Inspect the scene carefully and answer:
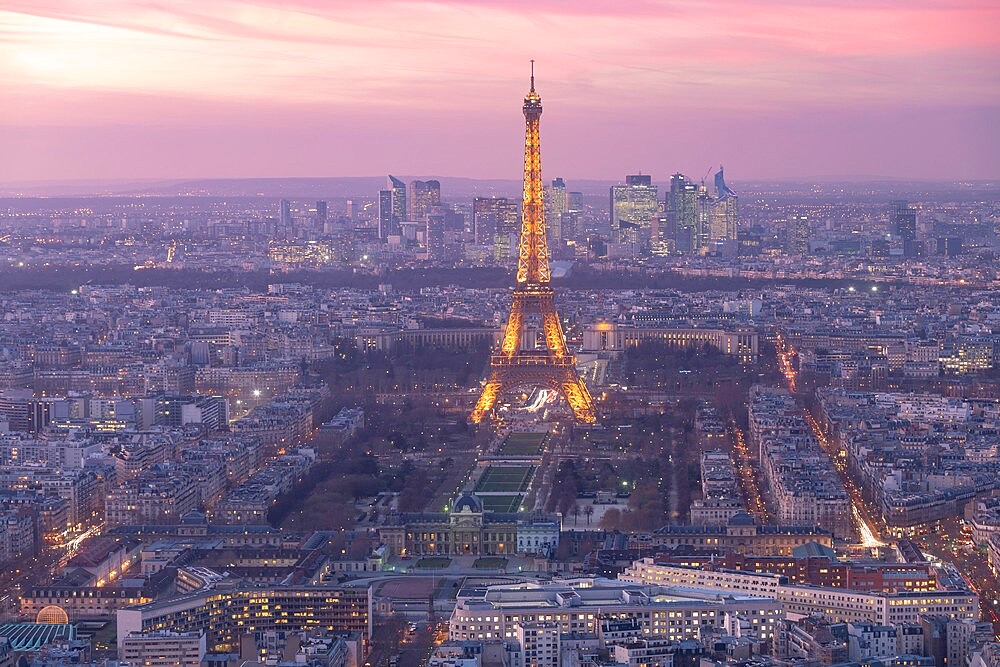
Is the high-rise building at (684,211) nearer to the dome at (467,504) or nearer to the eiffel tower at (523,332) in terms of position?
the eiffel tower at (523,332)

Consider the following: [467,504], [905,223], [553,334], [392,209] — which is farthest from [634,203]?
[467,504]

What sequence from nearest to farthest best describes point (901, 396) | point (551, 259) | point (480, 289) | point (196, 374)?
point (901, 396)
point (196, 374)
point (480, 289)
point (551, 259)

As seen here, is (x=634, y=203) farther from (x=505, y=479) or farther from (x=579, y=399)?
(x=505, y=479)

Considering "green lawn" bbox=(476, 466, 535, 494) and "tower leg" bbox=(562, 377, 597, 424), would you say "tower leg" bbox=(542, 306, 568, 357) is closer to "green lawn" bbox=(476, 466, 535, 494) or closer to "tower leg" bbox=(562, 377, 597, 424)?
"tower leg" bbox=(562, 377, 597, 424)

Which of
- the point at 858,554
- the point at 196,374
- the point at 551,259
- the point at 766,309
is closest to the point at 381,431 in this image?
the point at 196,374

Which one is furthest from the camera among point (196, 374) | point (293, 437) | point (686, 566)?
point (196, 374)

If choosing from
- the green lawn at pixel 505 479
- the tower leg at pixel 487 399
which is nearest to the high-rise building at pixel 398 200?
the tower leg at pixel 487 399

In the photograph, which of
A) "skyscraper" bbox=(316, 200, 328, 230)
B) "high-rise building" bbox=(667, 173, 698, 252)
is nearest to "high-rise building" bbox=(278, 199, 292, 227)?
"skyscraper" bbox=(316, 200, 328, 230)

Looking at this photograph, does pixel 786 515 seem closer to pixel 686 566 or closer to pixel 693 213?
pixel 686 566
